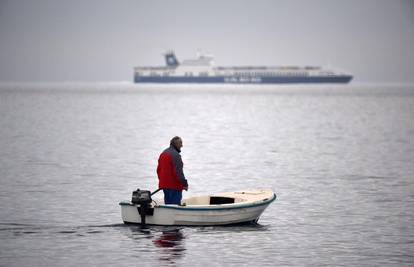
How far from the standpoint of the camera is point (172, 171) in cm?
→ 2044

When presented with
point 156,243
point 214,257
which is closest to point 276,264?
point 214,257

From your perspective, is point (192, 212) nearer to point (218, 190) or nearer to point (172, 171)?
point (172, 171)

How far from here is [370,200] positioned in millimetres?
26719

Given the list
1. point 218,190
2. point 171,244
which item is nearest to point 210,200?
point 171,244

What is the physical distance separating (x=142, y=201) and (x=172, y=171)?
3.38ft

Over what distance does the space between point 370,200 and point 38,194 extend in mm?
9818

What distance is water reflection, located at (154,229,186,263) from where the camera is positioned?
1825 cm

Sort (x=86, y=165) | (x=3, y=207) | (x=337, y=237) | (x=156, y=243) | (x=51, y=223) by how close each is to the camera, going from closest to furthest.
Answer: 1. (x=156, y=243)
2. (x=337, y=237)
3. (x=51, y=223)
4. (x=3, y=207)
5. (x=86, y=165)

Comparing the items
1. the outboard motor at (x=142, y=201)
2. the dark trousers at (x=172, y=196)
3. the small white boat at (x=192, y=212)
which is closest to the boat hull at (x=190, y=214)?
the small white boat at (x=192, y=212)

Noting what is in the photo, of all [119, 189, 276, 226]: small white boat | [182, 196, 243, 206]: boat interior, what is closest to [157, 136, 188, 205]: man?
[119, 189, 276, 226]: small white boat

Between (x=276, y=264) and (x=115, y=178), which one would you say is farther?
(x=115, y=178)

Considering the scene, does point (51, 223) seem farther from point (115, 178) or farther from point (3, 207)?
point (115, 178)

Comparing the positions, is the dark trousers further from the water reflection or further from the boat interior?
the boat interior

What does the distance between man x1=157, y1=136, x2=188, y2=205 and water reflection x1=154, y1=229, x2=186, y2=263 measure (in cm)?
90
